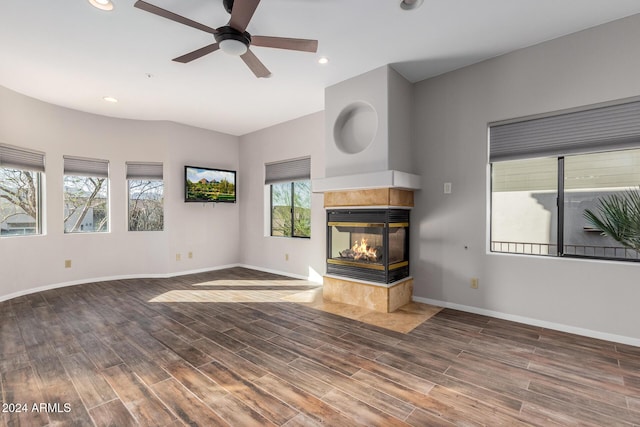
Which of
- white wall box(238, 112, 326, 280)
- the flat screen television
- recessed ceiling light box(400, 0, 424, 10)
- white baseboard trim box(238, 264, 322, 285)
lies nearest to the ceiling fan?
recessed ceiling light box(400, 0, 424, 10)

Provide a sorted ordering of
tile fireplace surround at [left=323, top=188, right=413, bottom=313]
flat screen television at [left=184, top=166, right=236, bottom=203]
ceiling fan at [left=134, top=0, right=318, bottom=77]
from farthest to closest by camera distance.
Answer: flat screen television at [left=184, top=166, right=236, bottom=203]
tile fireplace surround at [left=323, top=188, right=413, bottom=313]
ceiling fan at [left=134, top=0, right=318, bottom=77]

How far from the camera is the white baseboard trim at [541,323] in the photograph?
268 centimetres

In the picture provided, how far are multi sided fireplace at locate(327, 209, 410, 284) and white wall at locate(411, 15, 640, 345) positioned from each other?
0.96ft

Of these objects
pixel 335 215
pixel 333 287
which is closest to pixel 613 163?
pixel 335 215

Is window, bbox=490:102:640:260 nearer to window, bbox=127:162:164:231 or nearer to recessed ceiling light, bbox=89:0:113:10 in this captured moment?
recessed ceiling light, bbox=89:0:113:10

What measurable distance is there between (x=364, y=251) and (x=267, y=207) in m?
2.79

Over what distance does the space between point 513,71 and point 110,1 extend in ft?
12.4

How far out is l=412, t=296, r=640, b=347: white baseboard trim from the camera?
268 cm

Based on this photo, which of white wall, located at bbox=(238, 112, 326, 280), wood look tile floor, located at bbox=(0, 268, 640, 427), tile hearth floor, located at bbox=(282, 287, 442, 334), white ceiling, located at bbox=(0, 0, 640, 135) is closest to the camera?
wood look tile floor, located at bbox=(0, 268, 640, 427)

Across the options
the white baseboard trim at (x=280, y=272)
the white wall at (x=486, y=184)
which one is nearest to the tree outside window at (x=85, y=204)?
the white baseboard trim at (x=280, y=272)

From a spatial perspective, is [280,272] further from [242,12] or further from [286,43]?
[242,12]

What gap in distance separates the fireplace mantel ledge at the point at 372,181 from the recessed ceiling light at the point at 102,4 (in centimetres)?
261

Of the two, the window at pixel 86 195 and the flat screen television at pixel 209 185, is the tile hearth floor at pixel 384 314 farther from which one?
the window at pixel 86 195

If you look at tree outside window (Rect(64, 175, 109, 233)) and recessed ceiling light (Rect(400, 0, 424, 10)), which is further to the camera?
tree outside window (Rect(64, 175, 109, 233))
